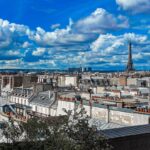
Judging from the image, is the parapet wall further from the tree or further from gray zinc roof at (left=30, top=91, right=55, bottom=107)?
gray zinc roof at (left=30, top=91, right=55, bottom=107)

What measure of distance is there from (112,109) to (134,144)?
15.3 metres

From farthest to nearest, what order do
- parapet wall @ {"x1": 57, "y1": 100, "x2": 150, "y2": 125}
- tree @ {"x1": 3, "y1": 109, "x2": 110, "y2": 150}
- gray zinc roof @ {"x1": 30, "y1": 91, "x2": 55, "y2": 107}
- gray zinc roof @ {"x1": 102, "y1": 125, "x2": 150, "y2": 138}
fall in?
gray zinc roof @ {"x1": 30, "y1": 91, "x2": 55, "y2": 107} → parapet wall @ {"x1": 57, "y1": 100, "x2": 150, "y2": 125} → gray zinc roof @ {"x1": 102, "y1": 125, "x2": 150, "y2": 138} → tree @ {"x1": 3, "y1": 109, "x2": 110, "y2": 150}

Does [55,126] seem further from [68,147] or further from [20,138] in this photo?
[20,138]

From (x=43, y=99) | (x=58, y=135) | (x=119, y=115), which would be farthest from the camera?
(x=43, y=99)

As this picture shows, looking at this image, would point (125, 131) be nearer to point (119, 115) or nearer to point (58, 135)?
point (58, 135)

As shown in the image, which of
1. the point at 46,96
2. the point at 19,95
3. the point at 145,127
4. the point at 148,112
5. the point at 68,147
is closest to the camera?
the point at 68,147

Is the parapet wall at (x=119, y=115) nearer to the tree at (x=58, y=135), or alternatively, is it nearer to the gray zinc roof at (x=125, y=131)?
→ the gray zinc roof at (x=125, y=131)

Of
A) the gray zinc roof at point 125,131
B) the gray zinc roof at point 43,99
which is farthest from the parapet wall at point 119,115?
the gray zinc roof at point 43,99

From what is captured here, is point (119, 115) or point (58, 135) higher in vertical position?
point (58, 135)

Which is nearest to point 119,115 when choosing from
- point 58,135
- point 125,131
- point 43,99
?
point 125,131

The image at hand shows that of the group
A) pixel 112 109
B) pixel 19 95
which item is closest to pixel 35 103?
pixel 19 95

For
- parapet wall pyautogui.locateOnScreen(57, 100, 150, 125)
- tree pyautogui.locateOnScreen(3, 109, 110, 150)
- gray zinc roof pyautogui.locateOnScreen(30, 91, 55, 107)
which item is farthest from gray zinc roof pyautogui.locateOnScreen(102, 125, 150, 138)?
gray zinc roof pyautogui.locateOnScreen(30, 91, 55, 107)

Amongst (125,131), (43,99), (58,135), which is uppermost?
(58,135)

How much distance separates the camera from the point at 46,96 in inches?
2589
